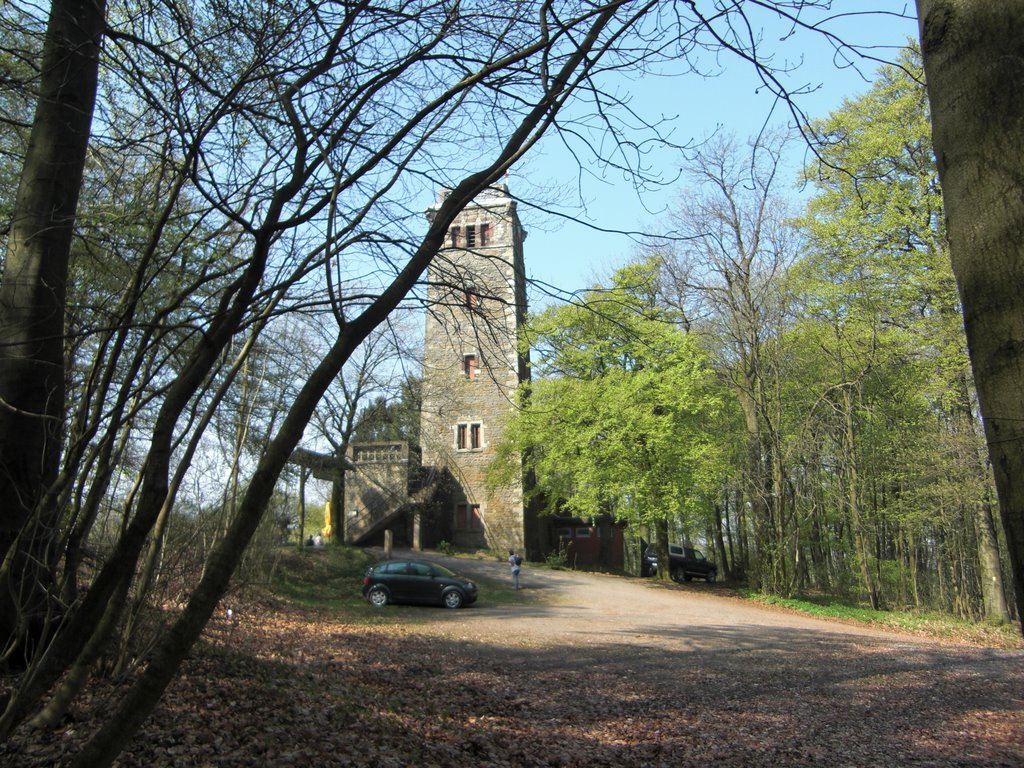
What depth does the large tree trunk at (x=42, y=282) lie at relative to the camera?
4.18 m

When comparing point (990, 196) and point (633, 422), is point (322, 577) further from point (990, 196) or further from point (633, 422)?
point (990, 196)

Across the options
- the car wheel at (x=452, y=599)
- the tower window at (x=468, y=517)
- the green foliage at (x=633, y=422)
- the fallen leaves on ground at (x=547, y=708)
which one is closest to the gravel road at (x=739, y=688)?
the fallen leaves on ground at (x=547, y=708)

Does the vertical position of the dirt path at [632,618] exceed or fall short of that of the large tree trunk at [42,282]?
it falls short

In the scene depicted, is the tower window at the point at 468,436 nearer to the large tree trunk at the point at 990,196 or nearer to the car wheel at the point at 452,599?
the car wheel at the point at 452,599

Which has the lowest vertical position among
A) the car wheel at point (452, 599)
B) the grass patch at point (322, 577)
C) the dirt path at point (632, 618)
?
the dirt path at point (632, 618)

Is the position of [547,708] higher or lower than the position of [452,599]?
higher

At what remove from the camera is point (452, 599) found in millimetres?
19125

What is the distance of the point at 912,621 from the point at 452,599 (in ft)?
37.9

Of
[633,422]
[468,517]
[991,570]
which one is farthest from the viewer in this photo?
[468,517]

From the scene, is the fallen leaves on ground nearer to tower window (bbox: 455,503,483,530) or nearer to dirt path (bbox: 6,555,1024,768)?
dirt path (bbox: 6,555,1024,768)

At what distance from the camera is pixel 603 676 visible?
33.4 ft

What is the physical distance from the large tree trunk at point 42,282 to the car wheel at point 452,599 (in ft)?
49.3

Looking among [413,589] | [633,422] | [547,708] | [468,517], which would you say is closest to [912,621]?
[633,422]

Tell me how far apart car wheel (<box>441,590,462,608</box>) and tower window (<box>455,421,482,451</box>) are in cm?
1707
